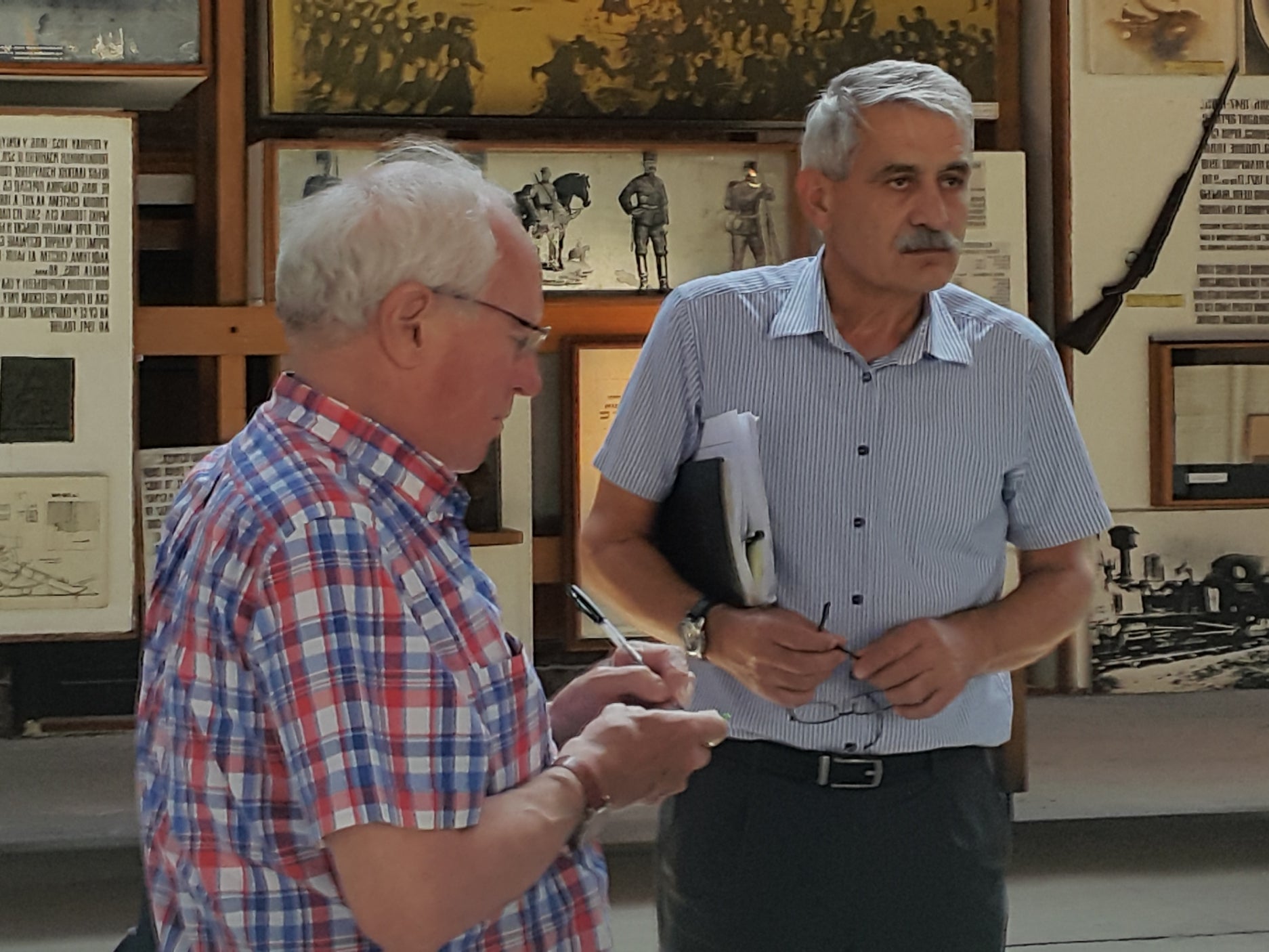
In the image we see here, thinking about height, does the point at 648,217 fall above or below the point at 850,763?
above

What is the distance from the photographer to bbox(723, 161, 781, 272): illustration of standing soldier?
520cm

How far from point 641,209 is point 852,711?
10.1 feet

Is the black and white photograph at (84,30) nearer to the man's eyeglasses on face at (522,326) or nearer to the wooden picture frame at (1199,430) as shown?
the wooden picture frame at (1199,430)

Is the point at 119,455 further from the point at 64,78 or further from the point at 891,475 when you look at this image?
the point at 891,475

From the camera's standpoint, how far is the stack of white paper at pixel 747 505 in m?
2.19

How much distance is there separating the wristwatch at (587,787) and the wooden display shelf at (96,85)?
377 centimetres

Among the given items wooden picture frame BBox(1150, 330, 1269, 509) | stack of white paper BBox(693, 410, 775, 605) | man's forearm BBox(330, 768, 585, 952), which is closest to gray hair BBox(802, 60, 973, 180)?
stack of white paper BBox(693, 410, 775, 605)

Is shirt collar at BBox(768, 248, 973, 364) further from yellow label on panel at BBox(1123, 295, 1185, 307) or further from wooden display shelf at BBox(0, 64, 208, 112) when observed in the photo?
yellow label on panel at BBox(1123, 295, 1185, 307)

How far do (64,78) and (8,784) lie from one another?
6.22 feet

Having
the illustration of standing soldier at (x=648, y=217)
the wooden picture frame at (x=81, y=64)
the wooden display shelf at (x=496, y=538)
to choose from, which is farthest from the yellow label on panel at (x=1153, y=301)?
the wooden picture frame at (x=81, y=64)

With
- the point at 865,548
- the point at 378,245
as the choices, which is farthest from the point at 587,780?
the point at 865,548

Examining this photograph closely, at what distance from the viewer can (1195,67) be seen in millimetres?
5570

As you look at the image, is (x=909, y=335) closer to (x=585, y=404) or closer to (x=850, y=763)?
(x=850, y=763)

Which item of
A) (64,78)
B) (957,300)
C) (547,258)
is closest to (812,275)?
(957,300)
